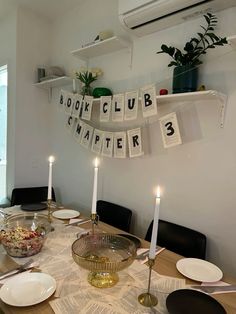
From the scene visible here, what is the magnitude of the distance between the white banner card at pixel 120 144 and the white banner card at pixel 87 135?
1.06 feet

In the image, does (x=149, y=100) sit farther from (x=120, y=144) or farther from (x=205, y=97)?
(x=120, y=144)

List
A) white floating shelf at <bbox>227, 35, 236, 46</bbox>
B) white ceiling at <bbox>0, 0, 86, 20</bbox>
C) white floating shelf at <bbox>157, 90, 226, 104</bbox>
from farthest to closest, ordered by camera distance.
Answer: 1. white ceiling at <bbox>0, 0, 86, 20</bbox>
2. white floating shelf at <bbox>157, 90, 226, 104</bbox>
3. white floating shelf at <bbox>227, 35, 236, 46</bbox>

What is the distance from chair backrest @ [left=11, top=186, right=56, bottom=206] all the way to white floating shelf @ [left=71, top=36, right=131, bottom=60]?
1.49 metres

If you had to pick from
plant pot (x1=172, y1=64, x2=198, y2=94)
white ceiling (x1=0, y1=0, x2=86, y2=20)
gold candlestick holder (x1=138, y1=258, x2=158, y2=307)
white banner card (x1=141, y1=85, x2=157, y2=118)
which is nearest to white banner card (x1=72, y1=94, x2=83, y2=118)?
white banner card (x1=141, y1=85, x2=157, y2=118)

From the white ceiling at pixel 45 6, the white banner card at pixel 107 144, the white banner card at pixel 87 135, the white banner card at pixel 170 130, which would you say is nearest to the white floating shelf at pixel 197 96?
the white banner card at pixel 170 130

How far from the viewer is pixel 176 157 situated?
185cm

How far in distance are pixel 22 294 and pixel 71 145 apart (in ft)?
6.19

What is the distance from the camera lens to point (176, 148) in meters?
1.85

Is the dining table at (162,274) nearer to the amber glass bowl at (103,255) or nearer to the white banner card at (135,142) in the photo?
the amber glass bowl at (103,255)

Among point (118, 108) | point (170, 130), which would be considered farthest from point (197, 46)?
point (118, 108)

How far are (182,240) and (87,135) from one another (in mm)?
1227

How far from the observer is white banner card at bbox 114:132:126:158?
201 cm

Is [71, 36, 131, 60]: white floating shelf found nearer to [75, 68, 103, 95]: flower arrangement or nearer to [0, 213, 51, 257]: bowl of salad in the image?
[75, 68, 103, 95]: flower arrangement

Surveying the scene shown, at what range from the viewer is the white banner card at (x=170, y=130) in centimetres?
167
